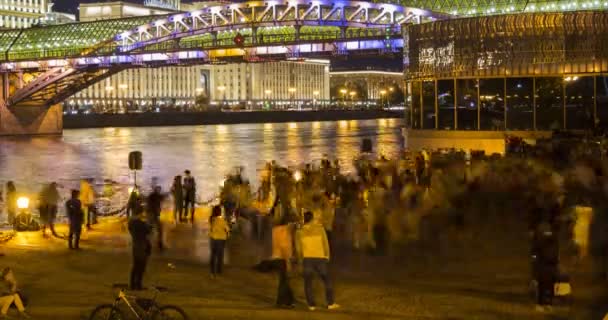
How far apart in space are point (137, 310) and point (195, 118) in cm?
11051

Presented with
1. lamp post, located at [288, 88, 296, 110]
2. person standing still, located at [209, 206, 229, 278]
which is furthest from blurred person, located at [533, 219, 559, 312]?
lamp post, located at [288, 88, 296, 110]

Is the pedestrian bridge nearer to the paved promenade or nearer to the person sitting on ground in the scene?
the paved promenade

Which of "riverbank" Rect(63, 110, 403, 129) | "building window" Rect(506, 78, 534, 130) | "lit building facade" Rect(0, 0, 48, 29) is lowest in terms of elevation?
"building window" Rect(506, 78, 534, 130)

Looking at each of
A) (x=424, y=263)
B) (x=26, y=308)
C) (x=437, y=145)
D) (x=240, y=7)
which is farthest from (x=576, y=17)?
(x=240, y=7)

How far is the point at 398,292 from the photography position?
11.4m

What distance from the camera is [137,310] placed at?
8625 millimetres

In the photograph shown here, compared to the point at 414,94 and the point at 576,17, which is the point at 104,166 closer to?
the point at 414,94

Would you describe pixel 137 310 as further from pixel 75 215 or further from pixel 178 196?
pixel 178 196

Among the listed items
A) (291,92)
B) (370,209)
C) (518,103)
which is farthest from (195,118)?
(370,209)

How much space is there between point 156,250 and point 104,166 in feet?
97.2

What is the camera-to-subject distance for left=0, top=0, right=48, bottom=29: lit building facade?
152500mm

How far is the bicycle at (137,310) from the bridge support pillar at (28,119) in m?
76.2

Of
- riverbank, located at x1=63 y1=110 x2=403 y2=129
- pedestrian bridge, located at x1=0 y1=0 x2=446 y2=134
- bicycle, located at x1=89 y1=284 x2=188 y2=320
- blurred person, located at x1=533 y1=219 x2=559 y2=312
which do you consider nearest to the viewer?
bicycle, located at x1=89 y1=284 x2=188 y2=320

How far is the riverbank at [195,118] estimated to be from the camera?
105062mm
